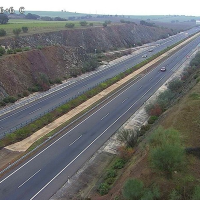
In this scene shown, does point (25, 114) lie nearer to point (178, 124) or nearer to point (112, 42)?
point (178, 124)

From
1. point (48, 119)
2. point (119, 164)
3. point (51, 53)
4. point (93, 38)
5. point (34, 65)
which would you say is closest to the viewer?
point (119, 164)

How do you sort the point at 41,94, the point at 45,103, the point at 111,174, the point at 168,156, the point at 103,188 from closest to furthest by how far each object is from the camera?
the point at 168,156, the point at 103,188, the point at 111,174, the point at 45,103, the point at 41,94

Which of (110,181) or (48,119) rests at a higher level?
(110,181)

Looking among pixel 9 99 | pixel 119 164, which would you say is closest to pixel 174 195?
pixel 119 164

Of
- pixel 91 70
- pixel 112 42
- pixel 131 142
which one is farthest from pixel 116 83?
pixel 112 42

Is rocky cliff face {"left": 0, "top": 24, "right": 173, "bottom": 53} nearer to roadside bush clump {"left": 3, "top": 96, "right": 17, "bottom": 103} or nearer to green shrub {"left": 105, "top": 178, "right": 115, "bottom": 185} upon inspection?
roadside bush clump {"left": 3, "top": 96, "right": 17, "bottom": 103}

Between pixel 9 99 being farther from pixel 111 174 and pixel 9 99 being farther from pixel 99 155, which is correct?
pixel 111 174
